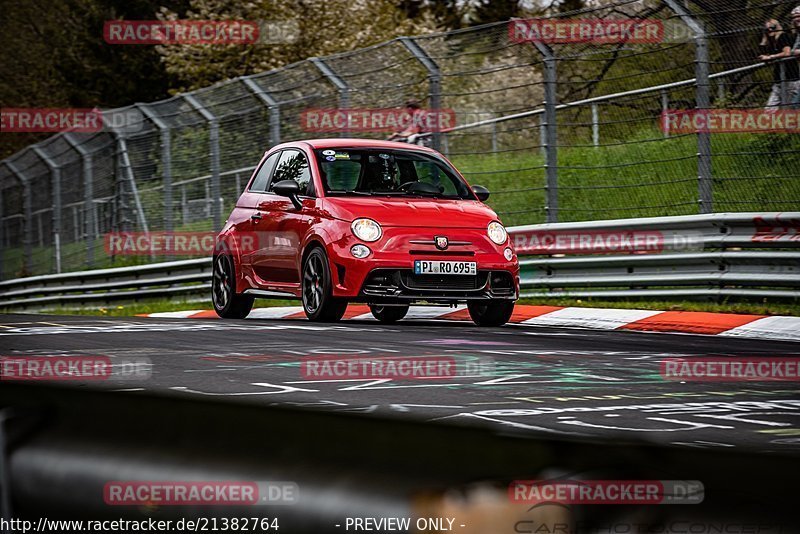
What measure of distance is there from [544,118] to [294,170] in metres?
3.10

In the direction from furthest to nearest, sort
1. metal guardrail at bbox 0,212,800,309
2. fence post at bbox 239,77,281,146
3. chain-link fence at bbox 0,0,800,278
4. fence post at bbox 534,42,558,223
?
fence post at bbox 239,77,281,146 → fence post at bbox 534,42,558,223 → chain-link fence at bbox 0,0,800,278 → metal guardrail at bbox 0,212,800,309

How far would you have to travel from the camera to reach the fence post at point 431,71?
14.9m

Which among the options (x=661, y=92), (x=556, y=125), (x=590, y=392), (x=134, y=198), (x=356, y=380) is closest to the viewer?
(x=590, y=392)

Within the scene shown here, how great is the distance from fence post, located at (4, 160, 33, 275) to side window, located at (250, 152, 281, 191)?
13982 mm

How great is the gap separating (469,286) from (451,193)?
1.68 metres

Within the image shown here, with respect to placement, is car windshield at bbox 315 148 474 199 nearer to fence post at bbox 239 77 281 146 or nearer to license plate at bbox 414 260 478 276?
license plate at bbox 414 260 478 276

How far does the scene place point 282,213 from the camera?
39.6 feet

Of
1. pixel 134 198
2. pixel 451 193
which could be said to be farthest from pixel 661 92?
pixel 134 198

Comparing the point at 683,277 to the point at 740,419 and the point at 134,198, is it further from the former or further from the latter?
the point at 134,198

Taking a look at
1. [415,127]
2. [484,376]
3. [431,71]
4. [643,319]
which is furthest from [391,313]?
[484,376]

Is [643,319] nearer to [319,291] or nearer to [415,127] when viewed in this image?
[319,291]

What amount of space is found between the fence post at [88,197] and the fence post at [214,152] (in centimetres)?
457

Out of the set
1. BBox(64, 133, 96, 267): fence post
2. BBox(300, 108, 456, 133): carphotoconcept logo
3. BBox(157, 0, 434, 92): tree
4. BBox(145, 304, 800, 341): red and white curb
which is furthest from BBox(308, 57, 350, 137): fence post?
BBox(157, 0, 434, 92): tree

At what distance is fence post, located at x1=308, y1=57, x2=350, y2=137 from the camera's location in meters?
16.1
